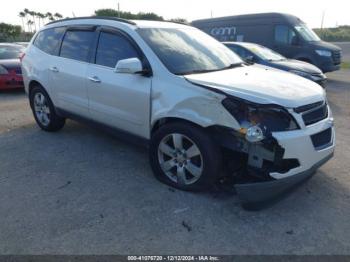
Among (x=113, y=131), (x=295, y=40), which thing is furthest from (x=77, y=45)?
(x=295, y=40)

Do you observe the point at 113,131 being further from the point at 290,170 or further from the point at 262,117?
the point at 290,170

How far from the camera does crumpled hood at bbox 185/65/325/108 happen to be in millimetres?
3080

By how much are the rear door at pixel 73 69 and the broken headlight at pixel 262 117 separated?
2421 millimetres

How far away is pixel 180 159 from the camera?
362cm

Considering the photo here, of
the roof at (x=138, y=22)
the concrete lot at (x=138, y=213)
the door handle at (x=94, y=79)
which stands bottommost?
the concrete lot at (x=138, y=213)

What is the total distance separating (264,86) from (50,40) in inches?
149

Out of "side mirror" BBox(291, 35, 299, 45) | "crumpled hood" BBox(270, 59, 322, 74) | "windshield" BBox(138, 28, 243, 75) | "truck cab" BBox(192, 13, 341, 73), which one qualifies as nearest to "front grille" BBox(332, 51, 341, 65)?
"truck cab" BBox(192, 13, 341, 73)

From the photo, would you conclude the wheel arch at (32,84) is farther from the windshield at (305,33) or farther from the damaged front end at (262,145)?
the windshield at (305,33)

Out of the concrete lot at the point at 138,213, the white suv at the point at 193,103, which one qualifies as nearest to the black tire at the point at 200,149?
the white suv at the point at 193,103

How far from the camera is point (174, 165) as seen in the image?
3.72 meters

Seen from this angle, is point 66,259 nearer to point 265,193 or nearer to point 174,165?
point 174,165

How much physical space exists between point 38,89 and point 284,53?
9717mm

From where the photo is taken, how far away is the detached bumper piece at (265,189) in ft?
9.81

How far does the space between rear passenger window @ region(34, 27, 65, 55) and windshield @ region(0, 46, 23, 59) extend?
557 centimetres
